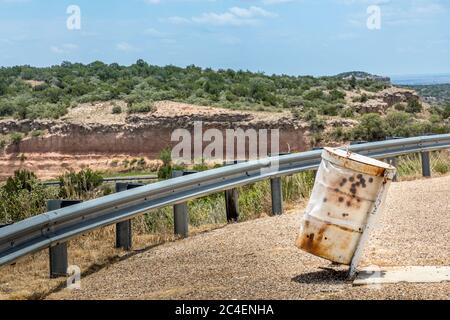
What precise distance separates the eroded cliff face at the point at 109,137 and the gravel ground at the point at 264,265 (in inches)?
2188

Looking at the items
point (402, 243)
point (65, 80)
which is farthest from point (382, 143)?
point (65, 80)

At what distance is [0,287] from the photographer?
761 cm

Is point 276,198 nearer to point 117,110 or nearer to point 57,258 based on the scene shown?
point 57,258

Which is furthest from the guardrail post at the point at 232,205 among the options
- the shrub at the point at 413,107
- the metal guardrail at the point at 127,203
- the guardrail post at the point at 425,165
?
the shrub at the point at 413,107

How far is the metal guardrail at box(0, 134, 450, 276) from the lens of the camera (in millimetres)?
7126

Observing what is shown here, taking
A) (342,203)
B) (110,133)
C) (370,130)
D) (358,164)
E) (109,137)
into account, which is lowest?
(109,137)

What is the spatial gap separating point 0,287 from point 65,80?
88.5 meters

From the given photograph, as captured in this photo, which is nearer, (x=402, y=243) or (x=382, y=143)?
(x=402, y=243)

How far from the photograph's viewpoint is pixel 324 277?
6832mm

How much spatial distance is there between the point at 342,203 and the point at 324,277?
0.65 metres

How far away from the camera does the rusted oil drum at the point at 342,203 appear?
670 cm

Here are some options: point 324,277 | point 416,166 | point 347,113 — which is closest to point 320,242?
point 324,277

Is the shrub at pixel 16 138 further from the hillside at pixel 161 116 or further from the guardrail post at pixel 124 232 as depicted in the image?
the guardrail post at pixel 124 232
